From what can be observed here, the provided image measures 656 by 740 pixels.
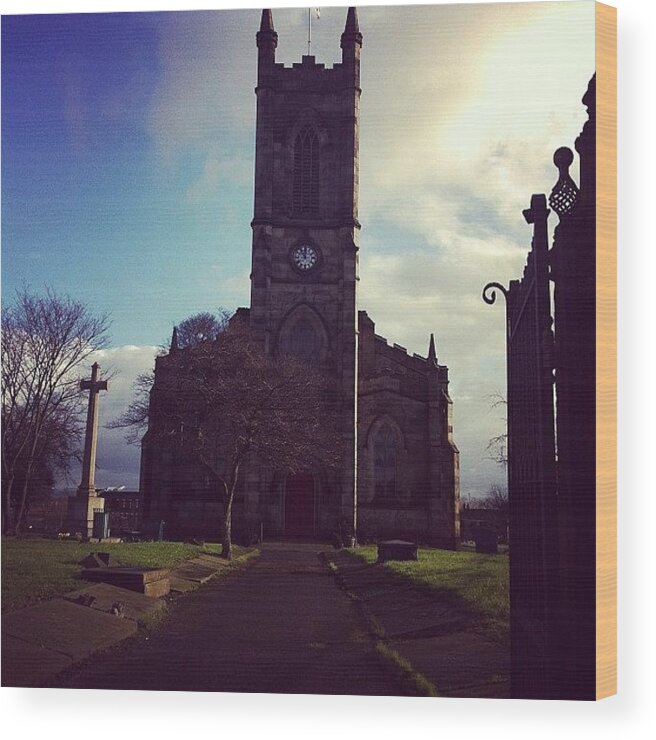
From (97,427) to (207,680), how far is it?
2379 millimetres

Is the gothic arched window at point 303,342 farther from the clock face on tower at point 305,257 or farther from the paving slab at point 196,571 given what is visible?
the paving slab at point 196,571

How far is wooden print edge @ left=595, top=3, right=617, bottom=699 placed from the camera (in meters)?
5.84

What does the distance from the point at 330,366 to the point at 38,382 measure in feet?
11.5

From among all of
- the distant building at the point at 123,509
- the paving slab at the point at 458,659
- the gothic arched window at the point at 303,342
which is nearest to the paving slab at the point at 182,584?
the distant building at the point at 123,509

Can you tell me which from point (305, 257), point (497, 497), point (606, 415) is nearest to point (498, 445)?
point (497, 497)

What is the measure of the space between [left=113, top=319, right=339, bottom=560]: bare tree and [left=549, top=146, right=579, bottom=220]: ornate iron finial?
3.69 m

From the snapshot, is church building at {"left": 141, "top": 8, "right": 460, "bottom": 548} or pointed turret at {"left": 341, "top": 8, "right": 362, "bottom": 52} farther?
church building at {"left": 141, "top": 8, "right": 460, "bottom": 548}

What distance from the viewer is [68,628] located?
636cm

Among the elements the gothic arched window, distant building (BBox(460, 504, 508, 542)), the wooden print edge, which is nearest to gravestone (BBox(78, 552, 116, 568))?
the gothic arched window

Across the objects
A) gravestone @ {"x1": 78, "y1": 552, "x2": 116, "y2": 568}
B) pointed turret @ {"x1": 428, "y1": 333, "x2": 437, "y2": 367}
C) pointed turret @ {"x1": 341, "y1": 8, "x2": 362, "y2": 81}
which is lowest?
gravestone @ {"x1": 78, "y1": 552, "x2": 116, "y2": 568}

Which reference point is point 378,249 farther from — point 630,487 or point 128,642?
point 128,642

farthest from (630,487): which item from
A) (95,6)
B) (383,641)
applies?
(95,6)

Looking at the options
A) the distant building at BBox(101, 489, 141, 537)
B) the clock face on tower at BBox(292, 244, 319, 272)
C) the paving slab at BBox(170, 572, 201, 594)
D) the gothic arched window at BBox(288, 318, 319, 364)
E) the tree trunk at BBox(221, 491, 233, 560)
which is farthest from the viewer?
the clock face on tower at BBox(292, 244, 319, 272)

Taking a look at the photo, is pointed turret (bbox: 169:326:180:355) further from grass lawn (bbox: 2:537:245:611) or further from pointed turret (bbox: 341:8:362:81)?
pointed turret (bbox: 341:8:362:81)
